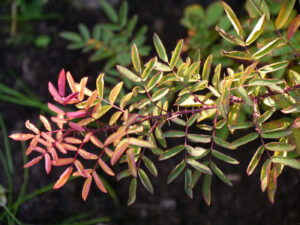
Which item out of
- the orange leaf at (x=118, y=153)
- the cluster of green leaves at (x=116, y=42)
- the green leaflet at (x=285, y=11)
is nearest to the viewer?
the orange leaf at (x=118, y=153)

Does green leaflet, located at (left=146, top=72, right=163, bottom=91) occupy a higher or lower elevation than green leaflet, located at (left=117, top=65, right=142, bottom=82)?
lower

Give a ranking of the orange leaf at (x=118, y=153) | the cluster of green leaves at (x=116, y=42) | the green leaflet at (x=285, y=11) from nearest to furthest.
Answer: the orange leaf at (x=118, y=153)
the green leaflet at (x=285, y=11)
the cluster of green leaves at (x=116, y=42)

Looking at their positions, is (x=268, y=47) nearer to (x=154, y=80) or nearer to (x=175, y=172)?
(x=154, y=80)

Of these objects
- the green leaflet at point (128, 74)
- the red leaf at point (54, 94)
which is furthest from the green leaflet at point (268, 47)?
the red leaf at point (54, 94)

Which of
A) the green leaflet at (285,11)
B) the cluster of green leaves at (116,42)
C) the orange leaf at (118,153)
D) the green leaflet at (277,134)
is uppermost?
the cluster of green leaves at (116,42)

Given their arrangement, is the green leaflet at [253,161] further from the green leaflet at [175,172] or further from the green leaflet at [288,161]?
the green leaflet at [175,172]

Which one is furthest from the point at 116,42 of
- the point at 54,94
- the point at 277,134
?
the point at 277,134

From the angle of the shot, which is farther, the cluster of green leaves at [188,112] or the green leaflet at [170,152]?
the green leaflet at [170,152]

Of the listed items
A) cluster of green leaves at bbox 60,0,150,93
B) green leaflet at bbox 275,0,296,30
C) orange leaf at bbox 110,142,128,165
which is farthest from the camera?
cluster of green leaves at bbox 60,0,150,93

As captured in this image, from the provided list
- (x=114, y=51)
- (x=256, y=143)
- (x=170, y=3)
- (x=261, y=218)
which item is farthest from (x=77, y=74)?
(x=261, y=218)

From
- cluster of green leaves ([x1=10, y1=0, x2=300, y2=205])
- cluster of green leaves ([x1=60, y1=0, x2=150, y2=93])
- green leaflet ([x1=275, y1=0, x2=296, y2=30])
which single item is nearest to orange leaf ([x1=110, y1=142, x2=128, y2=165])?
cluster of green leaves ([x1=10, y1=0, x2=300, y2=205])

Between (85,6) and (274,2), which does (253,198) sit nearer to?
(274,2)

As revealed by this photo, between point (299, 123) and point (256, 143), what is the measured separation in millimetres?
994

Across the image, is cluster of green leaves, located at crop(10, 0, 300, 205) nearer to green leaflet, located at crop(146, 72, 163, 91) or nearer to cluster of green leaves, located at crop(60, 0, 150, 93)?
green leaflet, located at crop(146, 72, 163, 91)
